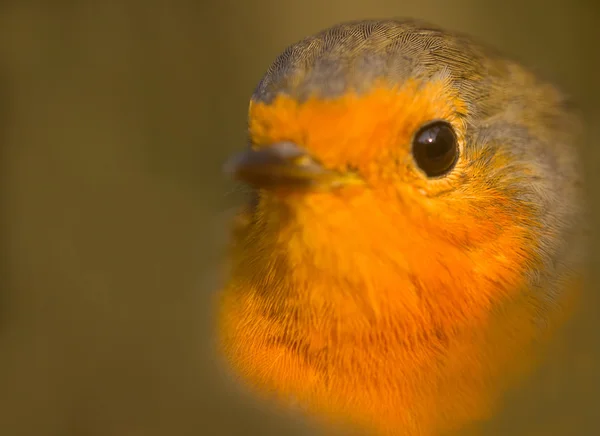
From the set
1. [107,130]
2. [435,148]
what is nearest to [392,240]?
[435,148]

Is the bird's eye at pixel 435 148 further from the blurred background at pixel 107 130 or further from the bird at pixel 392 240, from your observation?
the blurred background at pixel 107 130

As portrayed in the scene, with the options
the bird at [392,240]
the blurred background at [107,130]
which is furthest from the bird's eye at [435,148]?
the blurred background at [107,130]

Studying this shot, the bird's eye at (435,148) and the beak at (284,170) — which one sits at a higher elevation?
the bird's eye at (435,148)

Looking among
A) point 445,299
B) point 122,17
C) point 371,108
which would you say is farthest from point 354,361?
point 122,17

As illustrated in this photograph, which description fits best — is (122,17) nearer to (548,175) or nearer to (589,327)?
(548,175)

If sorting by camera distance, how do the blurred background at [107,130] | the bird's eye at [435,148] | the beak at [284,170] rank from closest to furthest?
the beak at [284,170] → the bird's eye at [435,148] → the blurred background at [107,130]

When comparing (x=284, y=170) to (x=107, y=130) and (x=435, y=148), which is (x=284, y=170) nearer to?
(x=435, y=148)

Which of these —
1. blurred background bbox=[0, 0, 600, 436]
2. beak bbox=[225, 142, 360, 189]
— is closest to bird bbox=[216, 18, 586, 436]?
beak bbox=[225, 142, 360, 189]
